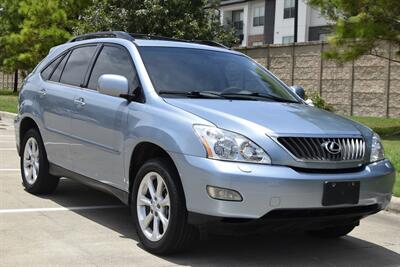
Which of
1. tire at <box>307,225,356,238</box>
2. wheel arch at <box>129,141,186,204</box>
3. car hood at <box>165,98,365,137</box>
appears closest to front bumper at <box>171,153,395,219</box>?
car hood at <box>165,98,365,137</box>

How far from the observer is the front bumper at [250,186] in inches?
172

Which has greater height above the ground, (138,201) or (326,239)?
(138,201)

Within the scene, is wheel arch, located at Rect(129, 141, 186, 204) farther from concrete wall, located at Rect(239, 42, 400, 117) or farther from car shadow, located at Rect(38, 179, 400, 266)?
concrete wall, located at Rect(239, 42, 400, 117)

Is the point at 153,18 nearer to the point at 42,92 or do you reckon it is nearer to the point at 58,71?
the point at 58,71

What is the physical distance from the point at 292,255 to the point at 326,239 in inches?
30.0

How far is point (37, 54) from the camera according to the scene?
29078 mm

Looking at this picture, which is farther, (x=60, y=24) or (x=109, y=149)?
(x=60, y=24)

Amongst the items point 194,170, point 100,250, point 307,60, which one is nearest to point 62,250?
point 100,250

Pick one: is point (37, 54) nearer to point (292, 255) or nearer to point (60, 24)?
point (60, 24)

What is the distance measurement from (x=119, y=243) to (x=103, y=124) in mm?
1115

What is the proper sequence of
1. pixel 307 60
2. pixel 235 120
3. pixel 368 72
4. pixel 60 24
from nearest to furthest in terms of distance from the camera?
pixel 235 120, pixel 368 72, pixel 307 60, pixel 60 24

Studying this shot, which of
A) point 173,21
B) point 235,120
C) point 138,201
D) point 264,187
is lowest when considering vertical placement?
point 138,201

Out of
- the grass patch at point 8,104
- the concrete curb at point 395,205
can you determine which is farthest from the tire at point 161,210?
the grass patch at point 8,104

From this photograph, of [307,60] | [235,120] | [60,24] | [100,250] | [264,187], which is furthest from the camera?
[60,24]
